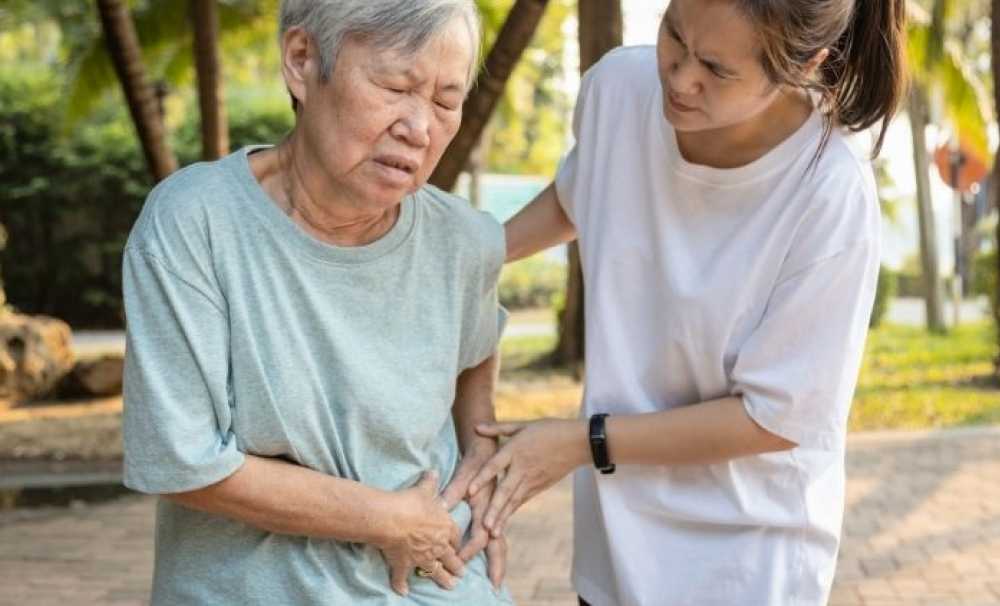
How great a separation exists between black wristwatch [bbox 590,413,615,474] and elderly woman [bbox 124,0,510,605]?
12.2 inches

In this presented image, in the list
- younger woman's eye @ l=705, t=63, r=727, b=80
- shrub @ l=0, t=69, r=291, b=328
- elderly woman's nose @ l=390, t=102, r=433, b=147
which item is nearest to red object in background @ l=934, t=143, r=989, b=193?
shrub @ l=0, t=69, r=291, b=328

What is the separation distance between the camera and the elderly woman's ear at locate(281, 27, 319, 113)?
190 cm

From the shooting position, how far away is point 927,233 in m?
21.2

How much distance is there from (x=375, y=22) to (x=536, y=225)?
80cm

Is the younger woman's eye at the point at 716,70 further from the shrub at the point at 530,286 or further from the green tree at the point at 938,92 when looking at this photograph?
the shrub at the point at 530,286

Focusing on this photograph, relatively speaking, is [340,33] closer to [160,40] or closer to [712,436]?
[712,436]

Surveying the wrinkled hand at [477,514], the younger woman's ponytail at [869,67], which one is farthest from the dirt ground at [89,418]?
the younger woman's ponytail at [869,67]

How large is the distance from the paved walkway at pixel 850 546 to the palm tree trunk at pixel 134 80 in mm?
2339

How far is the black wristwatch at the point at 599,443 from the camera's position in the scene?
7.43ft

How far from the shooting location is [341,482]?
1898 millimetres

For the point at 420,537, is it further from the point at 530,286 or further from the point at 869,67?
the point at 530,286

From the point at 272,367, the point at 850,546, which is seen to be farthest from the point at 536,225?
the point at 850,546

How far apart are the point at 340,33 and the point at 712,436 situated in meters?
0.89

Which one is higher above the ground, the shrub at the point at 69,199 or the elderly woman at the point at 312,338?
the elderly woman at the point at 312,338
